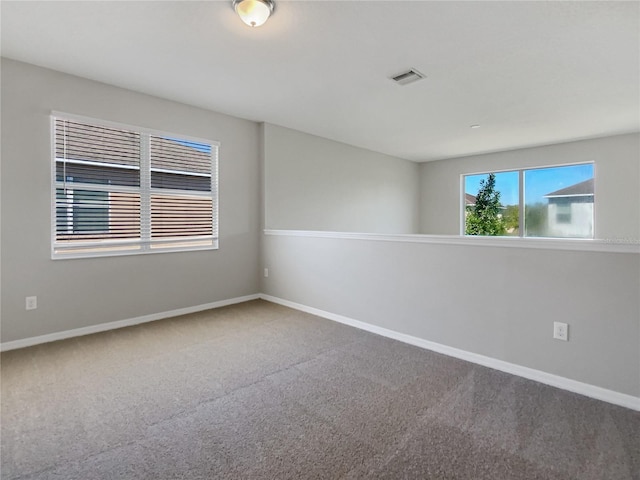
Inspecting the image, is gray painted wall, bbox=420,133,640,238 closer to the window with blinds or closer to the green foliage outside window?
the green foliage outside window

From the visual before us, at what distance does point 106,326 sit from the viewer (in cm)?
345

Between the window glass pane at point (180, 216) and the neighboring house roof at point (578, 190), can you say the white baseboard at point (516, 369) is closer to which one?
the window glass pane at point (180, 216)

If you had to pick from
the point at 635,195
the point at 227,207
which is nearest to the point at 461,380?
the point at 227,207

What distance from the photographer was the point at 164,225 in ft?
12.8

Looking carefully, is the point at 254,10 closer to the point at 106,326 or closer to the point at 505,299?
the point at 505,299

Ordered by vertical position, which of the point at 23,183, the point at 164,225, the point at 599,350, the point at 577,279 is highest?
the point at 23,183

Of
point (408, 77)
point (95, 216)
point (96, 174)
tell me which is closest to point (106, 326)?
point (95, 216)

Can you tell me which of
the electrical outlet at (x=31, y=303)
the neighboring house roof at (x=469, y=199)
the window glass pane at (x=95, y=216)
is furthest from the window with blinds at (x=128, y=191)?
the neighboring house roof at (x=469, y=199)

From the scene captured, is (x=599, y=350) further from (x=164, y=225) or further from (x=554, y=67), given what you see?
(x=164, y=225)

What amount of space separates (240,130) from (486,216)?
5229mm

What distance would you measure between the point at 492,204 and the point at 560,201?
1.17 meters

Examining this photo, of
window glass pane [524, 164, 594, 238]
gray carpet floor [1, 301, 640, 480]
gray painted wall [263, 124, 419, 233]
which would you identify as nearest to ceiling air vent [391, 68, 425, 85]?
gray painted wall [263, 124, 419, 233]

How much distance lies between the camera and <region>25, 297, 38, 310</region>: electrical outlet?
3.01m

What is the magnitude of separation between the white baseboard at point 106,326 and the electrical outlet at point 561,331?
3.58 m
